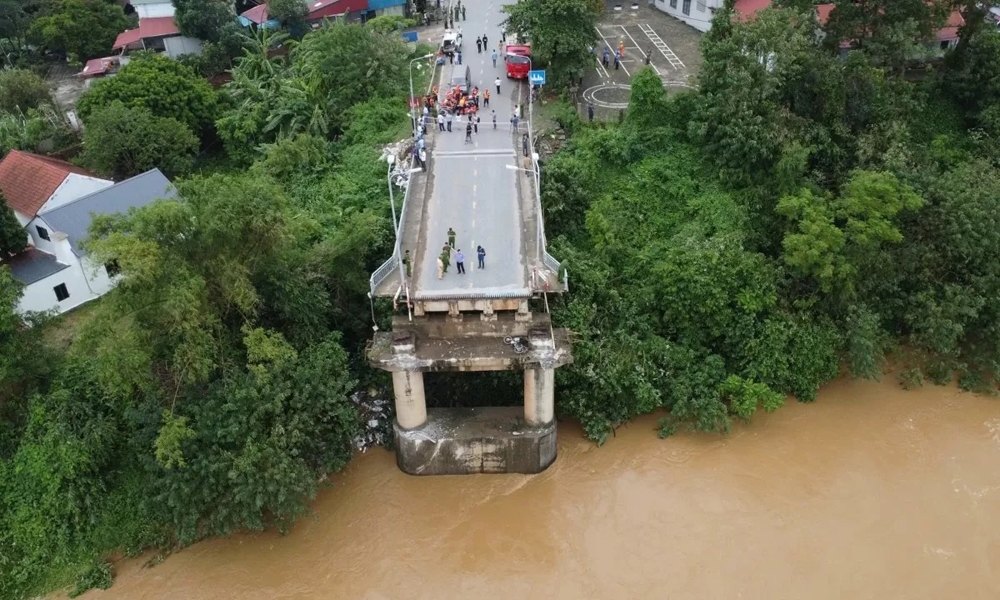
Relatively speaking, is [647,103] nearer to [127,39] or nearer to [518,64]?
[518,64]

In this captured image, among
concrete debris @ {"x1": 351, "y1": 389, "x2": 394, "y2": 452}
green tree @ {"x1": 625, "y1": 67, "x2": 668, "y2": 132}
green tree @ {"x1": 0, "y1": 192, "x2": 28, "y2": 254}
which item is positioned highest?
green tree @ {"x1": 625, "y1": 67, "x2": 668, "y2": 132}

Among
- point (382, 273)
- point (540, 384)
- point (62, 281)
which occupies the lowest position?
point (540, 384)

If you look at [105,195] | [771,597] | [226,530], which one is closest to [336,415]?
[226,530]

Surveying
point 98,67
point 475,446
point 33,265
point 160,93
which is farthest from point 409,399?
point 98,67

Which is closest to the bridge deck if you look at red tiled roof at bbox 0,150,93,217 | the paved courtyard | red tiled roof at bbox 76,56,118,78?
the paved courtyard

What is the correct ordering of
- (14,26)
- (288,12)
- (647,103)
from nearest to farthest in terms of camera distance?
1. (647,103)
2. (288,12)
3. (14,26)

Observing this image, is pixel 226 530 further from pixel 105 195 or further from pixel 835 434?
pixel 835 434

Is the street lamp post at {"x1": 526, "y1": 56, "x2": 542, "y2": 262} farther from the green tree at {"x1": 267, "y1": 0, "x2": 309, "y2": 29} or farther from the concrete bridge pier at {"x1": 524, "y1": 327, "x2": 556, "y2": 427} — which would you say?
the green tree at {"x1": 267, "y1": 0, "x2": 309, "y2": 29}
